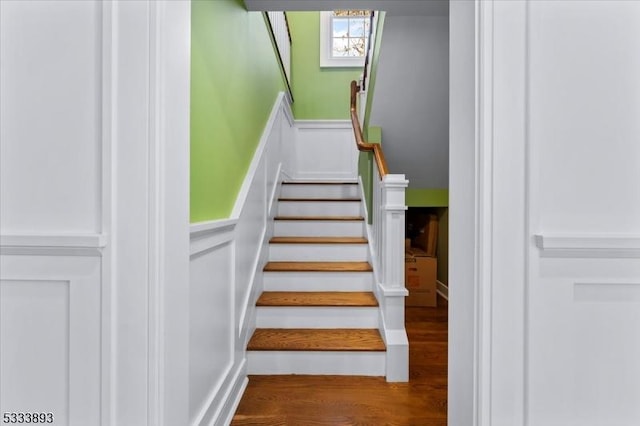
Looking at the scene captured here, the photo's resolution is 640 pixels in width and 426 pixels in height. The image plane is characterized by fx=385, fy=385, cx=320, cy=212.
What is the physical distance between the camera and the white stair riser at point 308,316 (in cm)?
245

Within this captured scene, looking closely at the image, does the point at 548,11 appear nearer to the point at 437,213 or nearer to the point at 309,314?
the point at 309,314

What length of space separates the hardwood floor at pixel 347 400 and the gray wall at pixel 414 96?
1.69 metres

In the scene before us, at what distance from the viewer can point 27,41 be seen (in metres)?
0.91

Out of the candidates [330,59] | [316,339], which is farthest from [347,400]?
[330,59]

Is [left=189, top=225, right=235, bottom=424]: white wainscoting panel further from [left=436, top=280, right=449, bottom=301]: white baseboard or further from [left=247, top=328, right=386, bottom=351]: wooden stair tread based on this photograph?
[left=436, top=280, right=449, bottom=301]: white baseboard

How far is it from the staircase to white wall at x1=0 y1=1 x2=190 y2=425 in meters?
1.34

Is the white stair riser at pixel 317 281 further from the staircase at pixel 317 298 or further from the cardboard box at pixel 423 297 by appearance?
A: the cardboard box at pixel 423 297

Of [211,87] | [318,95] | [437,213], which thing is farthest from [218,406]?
[318,95]

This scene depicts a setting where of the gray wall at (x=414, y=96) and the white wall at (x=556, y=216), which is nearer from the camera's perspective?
the white wall at (x=556, y=216)

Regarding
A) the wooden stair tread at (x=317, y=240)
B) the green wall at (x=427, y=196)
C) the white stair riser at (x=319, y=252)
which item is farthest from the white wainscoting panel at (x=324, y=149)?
the white stair riser at (x=319, y=252)

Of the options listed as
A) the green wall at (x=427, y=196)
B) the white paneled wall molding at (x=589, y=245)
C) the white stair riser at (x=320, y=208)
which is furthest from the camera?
the green wall at (x=427, y=196)

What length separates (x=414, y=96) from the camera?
2877 mm

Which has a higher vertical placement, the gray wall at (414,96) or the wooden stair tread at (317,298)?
the gray wall at (414,96)

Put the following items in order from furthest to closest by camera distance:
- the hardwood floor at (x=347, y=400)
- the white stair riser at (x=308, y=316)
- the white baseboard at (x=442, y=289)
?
the white baseboard at (x=442, y=289) < the white stair riser at (x=308, y=316) < the hardwood floor at (x=347, y=400)
